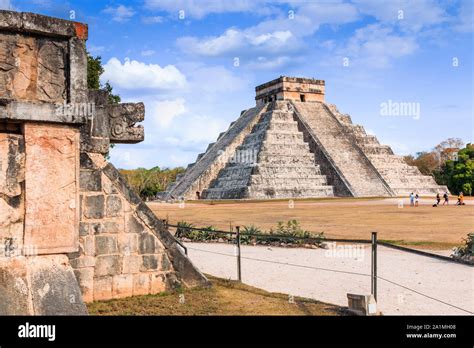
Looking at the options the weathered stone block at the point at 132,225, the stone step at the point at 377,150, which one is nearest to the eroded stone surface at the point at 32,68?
the weathered stone block at the point at 132,225

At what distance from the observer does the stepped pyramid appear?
1724 inches

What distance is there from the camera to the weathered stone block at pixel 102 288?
265 inches

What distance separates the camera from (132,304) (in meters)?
6.63

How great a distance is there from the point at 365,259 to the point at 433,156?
6488 cm

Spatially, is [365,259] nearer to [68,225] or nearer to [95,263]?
[95,263]

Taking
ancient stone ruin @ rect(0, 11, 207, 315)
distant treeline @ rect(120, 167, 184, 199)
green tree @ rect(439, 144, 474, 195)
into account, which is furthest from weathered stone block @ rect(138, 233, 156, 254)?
green tree @ rect(439, 144, 474, 195)

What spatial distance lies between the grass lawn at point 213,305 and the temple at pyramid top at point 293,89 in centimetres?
4773

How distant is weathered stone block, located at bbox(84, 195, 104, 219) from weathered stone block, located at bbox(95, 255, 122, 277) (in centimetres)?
53

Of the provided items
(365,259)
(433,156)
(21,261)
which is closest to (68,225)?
(21,261)

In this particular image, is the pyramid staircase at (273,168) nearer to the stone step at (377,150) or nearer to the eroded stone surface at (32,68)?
the stone step at (377,150)

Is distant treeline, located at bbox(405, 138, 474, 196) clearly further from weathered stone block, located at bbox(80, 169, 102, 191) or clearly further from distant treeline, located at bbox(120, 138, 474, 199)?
weathered stone block, located at bbox(80, 169, 102, 191)

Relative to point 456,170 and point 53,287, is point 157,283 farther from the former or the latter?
point 456,170

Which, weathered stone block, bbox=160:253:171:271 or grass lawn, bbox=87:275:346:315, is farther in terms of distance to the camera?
weathered stone block, bbox=160:253:171:271
